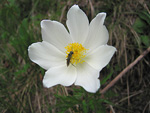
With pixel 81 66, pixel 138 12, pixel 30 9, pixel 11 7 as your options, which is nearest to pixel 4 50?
pixel 11 7

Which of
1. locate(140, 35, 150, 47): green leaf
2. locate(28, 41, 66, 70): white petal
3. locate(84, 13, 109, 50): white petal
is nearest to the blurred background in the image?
locate(140, 35, 150, 47): green leaf

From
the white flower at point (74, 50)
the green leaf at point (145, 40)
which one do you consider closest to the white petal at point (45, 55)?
the white flower at point (74, 50)

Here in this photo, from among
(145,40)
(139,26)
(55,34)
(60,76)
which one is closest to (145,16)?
(139,26)

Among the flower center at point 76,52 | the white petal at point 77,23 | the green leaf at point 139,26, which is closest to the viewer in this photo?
the white petal at point 77,23

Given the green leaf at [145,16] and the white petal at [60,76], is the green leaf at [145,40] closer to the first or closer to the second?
the green leaf at [145,16]

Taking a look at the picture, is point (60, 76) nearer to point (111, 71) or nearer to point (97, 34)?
point (97, 34)

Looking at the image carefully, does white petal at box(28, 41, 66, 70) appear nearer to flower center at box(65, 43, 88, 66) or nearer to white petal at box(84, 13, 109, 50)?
flower center at box(65, 43, 88, 66)

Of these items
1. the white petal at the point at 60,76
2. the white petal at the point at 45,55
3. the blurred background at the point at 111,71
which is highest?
the white petal at the point at 45,55
